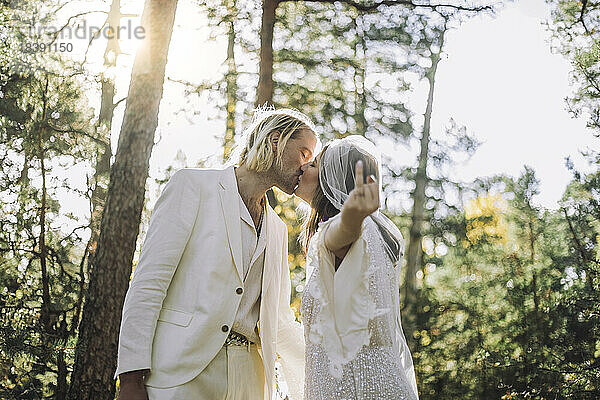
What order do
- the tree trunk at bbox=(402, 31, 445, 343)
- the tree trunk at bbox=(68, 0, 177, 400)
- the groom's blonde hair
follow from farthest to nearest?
the tree trunk at bbox=(402, 31, 445, 343), the tree trunk at bbox=(68, 0, 177, 400), the groom's blonde hair

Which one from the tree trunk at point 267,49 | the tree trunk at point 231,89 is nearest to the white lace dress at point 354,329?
the tree trunk at point 267,49

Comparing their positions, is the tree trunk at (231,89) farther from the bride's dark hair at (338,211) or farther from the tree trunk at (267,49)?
the bride's dark hair at (338,211)

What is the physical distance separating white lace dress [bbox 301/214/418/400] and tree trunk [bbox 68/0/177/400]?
10.5ft

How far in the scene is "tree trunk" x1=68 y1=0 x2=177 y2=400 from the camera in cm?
511

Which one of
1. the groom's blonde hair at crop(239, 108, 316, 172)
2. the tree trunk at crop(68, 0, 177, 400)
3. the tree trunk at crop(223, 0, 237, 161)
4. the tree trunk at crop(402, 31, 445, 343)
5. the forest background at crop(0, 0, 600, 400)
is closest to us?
the groom's blonde hair at crop(239, 108, 316, 172)

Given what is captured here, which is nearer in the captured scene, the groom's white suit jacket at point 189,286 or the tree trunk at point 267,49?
the groom's white suit jacket at point 189,286

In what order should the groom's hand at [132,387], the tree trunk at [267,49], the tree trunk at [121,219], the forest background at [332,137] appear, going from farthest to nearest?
the forest background at [332,137] → the tree trunk at [267,49] → the tree trunk at [121,219] → the groom's hand at [132,387]

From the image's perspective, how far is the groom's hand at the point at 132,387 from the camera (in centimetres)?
234

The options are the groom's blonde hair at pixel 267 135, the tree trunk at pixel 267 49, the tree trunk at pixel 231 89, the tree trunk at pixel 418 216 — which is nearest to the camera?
the groom's blonde hair at pixel 267 135

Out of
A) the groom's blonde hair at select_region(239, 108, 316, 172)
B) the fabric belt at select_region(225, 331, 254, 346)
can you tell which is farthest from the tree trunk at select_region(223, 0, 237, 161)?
the fabric belt at select_region(225, 331, 254, 346)

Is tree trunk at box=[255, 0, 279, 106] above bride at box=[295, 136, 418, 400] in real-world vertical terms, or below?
above

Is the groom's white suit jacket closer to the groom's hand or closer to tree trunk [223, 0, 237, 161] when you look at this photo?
the groom's hand

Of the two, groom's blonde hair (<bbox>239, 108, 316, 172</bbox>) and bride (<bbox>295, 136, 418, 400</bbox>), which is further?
groom's blonde hair (<bbox>239, 108, 316, 172</bbox>)

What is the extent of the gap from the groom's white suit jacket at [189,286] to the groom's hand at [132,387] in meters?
0.03
